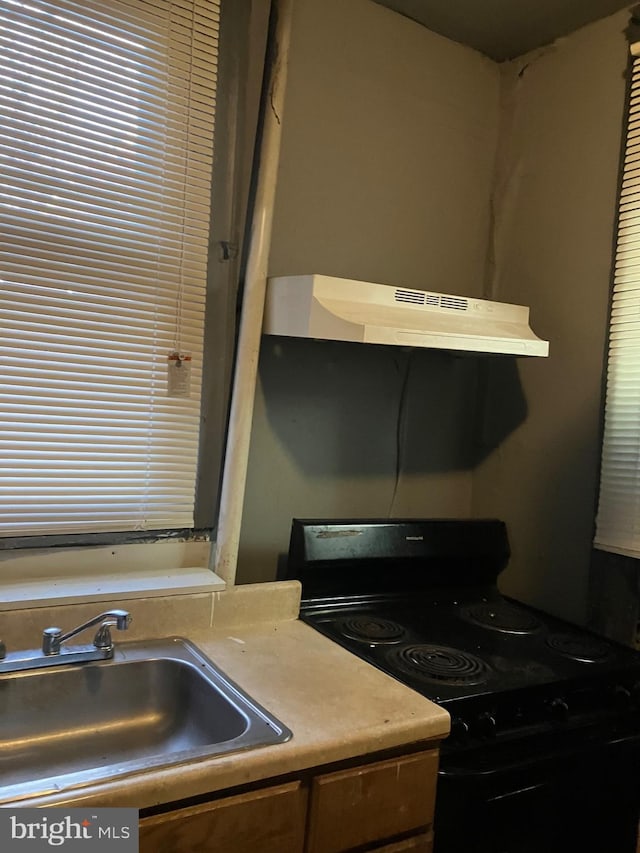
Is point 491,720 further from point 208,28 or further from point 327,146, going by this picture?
point 208,28

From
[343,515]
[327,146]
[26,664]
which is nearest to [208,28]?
[327,146]

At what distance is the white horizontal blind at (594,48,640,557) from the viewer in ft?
6.15

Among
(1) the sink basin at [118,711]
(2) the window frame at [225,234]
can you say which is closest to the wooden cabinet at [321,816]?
(1) the sink basin at [118,711]

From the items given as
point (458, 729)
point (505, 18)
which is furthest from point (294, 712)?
point (505, 18)

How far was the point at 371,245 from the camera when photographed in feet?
6.80

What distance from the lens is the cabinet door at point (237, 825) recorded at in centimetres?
106

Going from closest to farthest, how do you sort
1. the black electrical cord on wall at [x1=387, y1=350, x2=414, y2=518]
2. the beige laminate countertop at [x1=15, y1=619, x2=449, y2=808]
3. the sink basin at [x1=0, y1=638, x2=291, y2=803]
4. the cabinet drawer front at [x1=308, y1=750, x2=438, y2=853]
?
1. the beige laminate countertop at [x1=15, y1=619, x2=449, y2=808]
2. the cabinet drawer front at [x1=308, y1=750, x2=438, y2=853]
3. the sink basin at [x1=0, y1=638, x2=291, y2=803]
4. the black electrical cord on wall at [x1=387, y1=350, x2=414, y2=518]

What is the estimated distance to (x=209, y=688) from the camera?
1400 mm

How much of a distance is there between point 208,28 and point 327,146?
1.46 feet

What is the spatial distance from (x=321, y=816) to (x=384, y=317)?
1.05 m

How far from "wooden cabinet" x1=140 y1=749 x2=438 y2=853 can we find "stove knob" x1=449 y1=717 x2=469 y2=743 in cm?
7

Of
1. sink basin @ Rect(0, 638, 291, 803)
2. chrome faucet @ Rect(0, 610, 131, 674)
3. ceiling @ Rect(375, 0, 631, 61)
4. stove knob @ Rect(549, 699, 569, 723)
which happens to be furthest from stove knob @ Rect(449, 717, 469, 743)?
ceiling @ Rect(375, 0, 631, 61)

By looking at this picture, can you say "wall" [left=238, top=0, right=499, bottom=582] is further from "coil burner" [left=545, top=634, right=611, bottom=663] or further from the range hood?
"coil burner" [left=545, top=634, right=611, bottom=663]

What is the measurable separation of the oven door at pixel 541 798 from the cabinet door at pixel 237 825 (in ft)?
1.08
